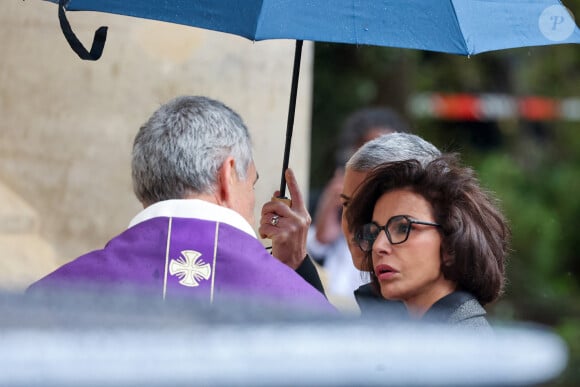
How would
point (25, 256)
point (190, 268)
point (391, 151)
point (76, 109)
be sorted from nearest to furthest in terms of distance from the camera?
1. point (190, 268)
2. point (391, 151)
3. point (25, 256)
4. point (76, 109)

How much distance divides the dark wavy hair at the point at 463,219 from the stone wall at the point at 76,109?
2437 millimetres

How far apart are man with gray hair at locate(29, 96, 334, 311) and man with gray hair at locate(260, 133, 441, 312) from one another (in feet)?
1.25

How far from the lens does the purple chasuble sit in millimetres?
2844

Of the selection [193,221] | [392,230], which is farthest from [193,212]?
[392,230]

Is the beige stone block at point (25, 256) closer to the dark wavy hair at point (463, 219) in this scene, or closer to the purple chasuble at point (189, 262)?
the purple chasuble at point (189, 262)

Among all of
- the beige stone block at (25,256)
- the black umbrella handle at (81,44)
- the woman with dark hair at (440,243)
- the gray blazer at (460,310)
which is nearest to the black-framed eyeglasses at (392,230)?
the woman with dark hair at (440,243)

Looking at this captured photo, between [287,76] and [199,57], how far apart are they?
516 millimetres

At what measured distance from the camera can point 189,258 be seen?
9.45ft

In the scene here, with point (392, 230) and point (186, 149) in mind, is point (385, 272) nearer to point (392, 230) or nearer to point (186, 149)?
point (392, 230)

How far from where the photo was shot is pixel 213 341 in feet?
3.68

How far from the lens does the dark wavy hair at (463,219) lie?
3039 mm

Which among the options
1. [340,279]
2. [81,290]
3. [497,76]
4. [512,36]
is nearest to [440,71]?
[497,76]

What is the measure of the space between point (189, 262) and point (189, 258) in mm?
14

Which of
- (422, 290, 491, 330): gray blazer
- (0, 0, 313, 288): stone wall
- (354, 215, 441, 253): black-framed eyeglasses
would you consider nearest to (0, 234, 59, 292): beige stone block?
(0, 0, 313, 288): stone wall
